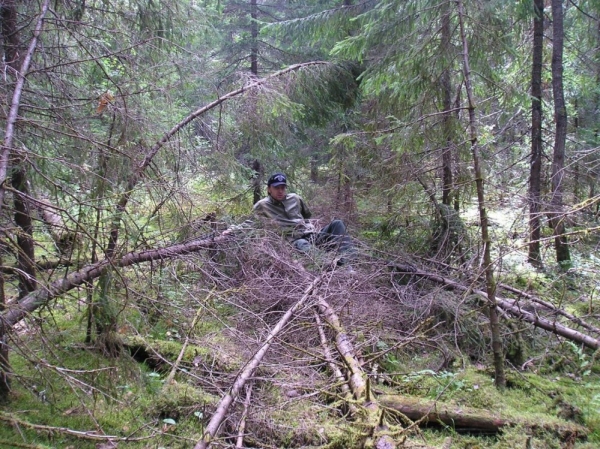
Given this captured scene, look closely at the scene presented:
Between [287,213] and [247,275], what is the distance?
7.00 ft

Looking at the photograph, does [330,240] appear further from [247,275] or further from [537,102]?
[537,102]

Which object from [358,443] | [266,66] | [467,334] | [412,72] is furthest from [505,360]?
[266,66]

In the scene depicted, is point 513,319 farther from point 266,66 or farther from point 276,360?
point 266,66

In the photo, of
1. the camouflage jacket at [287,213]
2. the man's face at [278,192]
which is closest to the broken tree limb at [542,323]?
the camouflage jacket at [287,213]

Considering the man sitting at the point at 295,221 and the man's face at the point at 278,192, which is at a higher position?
the man's face at the point at 278,192

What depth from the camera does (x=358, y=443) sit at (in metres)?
2.27

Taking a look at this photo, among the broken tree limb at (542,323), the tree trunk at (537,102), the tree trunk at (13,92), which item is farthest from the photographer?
the tree trunk at (537,102)

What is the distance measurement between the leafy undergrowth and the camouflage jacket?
102 cm

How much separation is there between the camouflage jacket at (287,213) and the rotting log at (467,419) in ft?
11.2

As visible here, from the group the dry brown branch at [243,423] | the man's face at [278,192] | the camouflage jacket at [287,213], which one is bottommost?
the dry brown branch at [243,423]

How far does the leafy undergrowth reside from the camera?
109 inches

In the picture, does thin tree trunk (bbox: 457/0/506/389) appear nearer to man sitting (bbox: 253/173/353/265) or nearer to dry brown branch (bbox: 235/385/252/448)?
dry brown branch (bbox: 235/385/252/448)

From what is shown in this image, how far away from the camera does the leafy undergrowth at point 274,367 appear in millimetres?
2779

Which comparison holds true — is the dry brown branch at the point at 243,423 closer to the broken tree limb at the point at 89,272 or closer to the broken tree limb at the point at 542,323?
the broken tree limb at the point at 89,272
